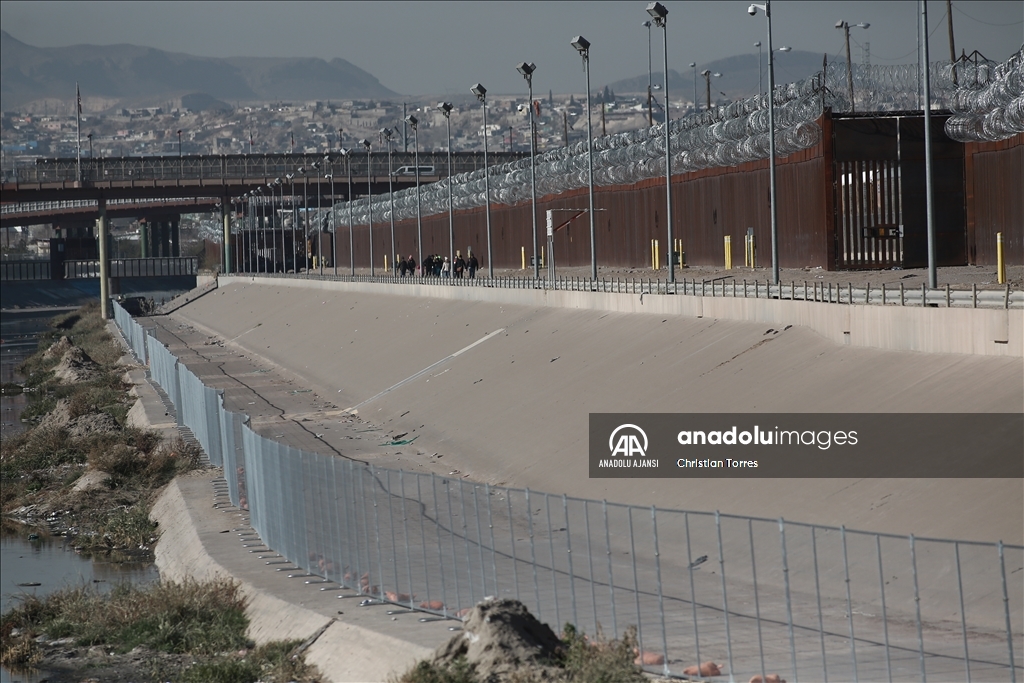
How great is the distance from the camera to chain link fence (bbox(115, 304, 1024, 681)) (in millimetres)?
12172

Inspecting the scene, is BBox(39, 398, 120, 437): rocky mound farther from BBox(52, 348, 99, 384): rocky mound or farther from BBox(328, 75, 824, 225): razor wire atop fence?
BBox(52, 348, 99, 384): rocky mound

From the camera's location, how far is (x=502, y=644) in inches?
472

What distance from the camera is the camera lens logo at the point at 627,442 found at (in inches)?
927

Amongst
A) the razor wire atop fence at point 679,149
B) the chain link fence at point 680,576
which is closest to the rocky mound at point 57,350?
the razor wire atop fence at point 679,149

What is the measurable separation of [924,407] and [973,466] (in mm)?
2743

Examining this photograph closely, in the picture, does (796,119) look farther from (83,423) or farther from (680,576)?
(680,576)

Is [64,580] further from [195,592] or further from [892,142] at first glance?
[892,142]

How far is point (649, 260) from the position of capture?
58281mm

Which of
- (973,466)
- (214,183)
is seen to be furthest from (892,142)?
(214,183)

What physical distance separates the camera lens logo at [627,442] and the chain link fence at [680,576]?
3574 millimetres

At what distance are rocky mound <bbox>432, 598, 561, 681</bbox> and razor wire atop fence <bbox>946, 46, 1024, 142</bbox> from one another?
23.2m

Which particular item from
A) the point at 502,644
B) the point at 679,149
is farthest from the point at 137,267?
the point at 502,644

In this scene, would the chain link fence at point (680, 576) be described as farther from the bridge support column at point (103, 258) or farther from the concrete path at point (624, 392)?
the bridge support column at point (103, 258)

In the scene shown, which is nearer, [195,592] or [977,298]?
[195,592]
